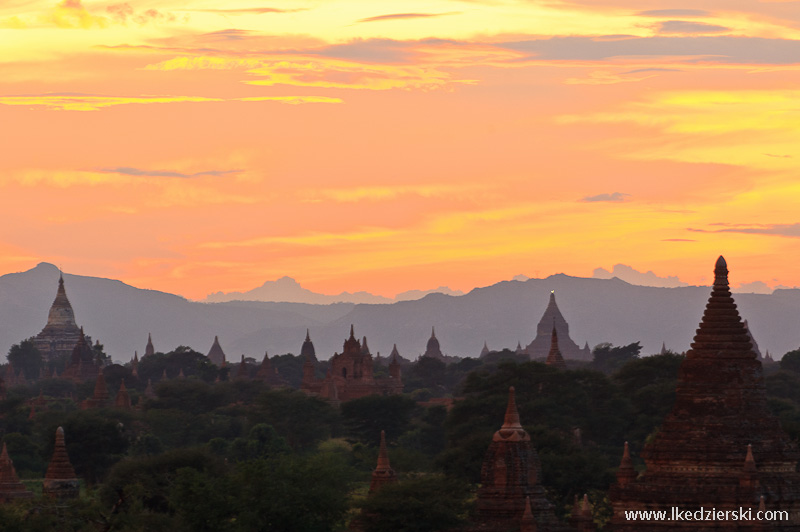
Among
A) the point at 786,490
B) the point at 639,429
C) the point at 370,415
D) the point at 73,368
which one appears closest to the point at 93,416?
the point at 370,415

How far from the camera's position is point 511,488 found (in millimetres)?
46219

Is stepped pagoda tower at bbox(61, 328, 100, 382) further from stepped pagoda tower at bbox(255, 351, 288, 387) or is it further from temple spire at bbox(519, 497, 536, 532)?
temple spire at bbox(519, 497, 536, 532)

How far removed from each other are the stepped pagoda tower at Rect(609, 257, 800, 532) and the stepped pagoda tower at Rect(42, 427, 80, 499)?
24476mm

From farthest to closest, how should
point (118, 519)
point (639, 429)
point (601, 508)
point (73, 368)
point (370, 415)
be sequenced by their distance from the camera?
point (73, 368)
point (370, 415)
point (639, 429)
point (601, 508)
point (118, 519)

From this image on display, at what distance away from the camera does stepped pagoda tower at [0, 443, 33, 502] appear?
6341cm

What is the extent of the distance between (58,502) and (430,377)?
123 meters

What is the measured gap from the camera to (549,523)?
45.9m

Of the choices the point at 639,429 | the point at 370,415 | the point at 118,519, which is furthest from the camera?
the point at 370,415

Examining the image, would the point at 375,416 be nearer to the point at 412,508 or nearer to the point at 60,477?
the point at 60,477

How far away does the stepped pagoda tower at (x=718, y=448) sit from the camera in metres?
43.1

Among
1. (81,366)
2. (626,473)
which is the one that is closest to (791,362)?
(81,366)

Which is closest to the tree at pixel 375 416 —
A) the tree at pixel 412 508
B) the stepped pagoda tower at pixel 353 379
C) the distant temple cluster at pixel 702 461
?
the stepped pagoda tower at pixel 353 379

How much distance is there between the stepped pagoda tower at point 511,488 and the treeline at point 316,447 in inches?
92.0

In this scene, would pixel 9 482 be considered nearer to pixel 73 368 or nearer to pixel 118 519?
pixel 118 519
